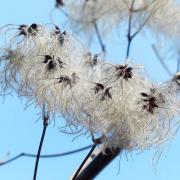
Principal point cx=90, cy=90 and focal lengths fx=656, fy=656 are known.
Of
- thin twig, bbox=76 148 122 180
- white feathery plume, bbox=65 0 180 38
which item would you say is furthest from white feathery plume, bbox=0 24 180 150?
white feathery plume, bbox=65 0 180 38

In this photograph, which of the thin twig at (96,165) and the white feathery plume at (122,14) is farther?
the white feathery plume at (122,14)

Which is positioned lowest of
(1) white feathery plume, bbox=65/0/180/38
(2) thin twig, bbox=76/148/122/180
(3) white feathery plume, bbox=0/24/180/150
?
(2) thin twig, bbox=76/148/122/180

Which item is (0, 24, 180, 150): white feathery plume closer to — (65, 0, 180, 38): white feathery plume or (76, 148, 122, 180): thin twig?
(76, 148, 122, 180): thin twig

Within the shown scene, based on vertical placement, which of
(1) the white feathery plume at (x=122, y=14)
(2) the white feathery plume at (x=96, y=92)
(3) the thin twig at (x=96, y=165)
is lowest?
(3) the thin twig at (x=96, y=165)

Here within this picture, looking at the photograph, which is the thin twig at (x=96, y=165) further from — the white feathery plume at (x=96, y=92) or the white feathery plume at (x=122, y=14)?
the white feathery plume at (x=122, y=14)

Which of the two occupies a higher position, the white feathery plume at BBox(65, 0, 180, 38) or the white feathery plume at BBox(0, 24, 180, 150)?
the white feathery plume at BBox(65, 0, 180, 38)

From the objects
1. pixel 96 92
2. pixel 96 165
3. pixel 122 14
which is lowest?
pixel 96 165

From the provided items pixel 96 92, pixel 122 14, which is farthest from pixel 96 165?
pixel 122 14

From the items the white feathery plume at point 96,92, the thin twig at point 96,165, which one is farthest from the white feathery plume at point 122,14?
the thin twig at point 96,165

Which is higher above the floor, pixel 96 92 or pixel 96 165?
pixel 96 92

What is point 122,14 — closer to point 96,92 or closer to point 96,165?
point 96,92

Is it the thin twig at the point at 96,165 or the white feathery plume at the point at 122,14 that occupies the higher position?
the white feathery plume at the point at 122,14
